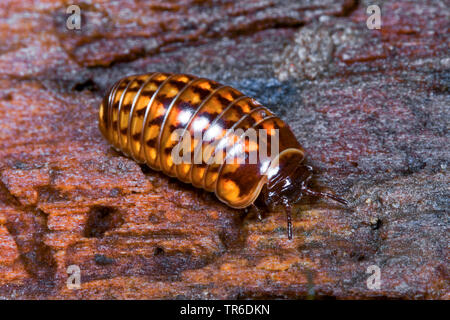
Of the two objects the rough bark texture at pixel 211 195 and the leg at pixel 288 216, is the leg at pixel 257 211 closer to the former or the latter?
the rough bark texture at pixel 211 195

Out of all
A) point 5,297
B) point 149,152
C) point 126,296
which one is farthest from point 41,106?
point 126,296

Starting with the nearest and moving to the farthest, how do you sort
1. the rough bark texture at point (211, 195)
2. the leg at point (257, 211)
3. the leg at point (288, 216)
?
the rough bark texture at point (211, 195), the leg at point (288, 216), the leg at point (257, 211)

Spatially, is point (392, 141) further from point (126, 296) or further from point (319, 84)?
point (126, 296)

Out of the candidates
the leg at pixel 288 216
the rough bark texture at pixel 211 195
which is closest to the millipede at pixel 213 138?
the leg at pixel 288 216

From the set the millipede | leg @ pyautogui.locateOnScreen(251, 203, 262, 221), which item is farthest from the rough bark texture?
the millipede

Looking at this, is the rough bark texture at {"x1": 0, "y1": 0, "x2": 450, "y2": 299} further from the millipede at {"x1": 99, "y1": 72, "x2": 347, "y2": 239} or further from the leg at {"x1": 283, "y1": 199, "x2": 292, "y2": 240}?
the millipede at {"x1": 99, "y1": 72, "x2": 347, "y2": 239}

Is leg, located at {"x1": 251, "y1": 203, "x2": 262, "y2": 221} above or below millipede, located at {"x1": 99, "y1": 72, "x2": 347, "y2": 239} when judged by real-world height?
below

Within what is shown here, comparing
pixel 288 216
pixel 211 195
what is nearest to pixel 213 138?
pixel 211 195

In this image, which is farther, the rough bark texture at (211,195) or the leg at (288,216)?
the leg at (288,216)
